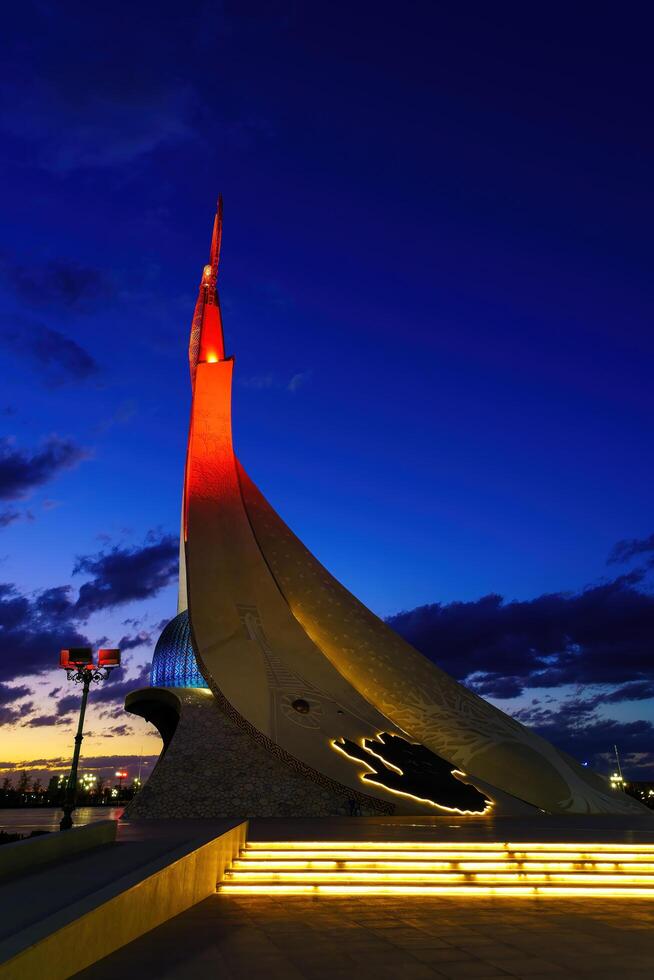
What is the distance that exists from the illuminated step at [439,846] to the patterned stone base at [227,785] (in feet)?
18.7

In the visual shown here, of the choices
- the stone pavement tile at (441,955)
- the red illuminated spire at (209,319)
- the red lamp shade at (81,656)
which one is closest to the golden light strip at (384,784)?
the red lamp shade at (81,656)

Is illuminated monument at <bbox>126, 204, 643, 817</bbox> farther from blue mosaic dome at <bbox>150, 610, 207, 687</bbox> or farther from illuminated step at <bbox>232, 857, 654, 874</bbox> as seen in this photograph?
illuminated step at <bbox>232, 857, 654, 874</bbox>

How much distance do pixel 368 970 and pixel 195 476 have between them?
14086mm

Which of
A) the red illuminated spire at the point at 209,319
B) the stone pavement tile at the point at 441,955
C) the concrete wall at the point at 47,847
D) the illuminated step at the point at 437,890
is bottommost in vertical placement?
the stone pavement tile at the point at 441,955

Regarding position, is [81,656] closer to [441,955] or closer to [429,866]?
[429,866]

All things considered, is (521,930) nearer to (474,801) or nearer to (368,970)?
(368,970)

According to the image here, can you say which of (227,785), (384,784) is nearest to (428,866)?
(384,784)

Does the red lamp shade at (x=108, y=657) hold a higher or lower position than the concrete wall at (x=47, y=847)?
higher

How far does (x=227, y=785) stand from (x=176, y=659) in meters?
9.35

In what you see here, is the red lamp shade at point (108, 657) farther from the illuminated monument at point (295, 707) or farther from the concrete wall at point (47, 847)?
the concrete wall at point (47, 847)

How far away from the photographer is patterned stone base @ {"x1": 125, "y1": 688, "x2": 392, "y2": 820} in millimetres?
11844

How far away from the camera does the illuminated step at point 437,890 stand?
5.27m

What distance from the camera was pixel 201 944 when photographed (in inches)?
140

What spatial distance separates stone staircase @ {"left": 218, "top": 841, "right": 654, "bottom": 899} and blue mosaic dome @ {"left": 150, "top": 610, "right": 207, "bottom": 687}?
14.4 meters
